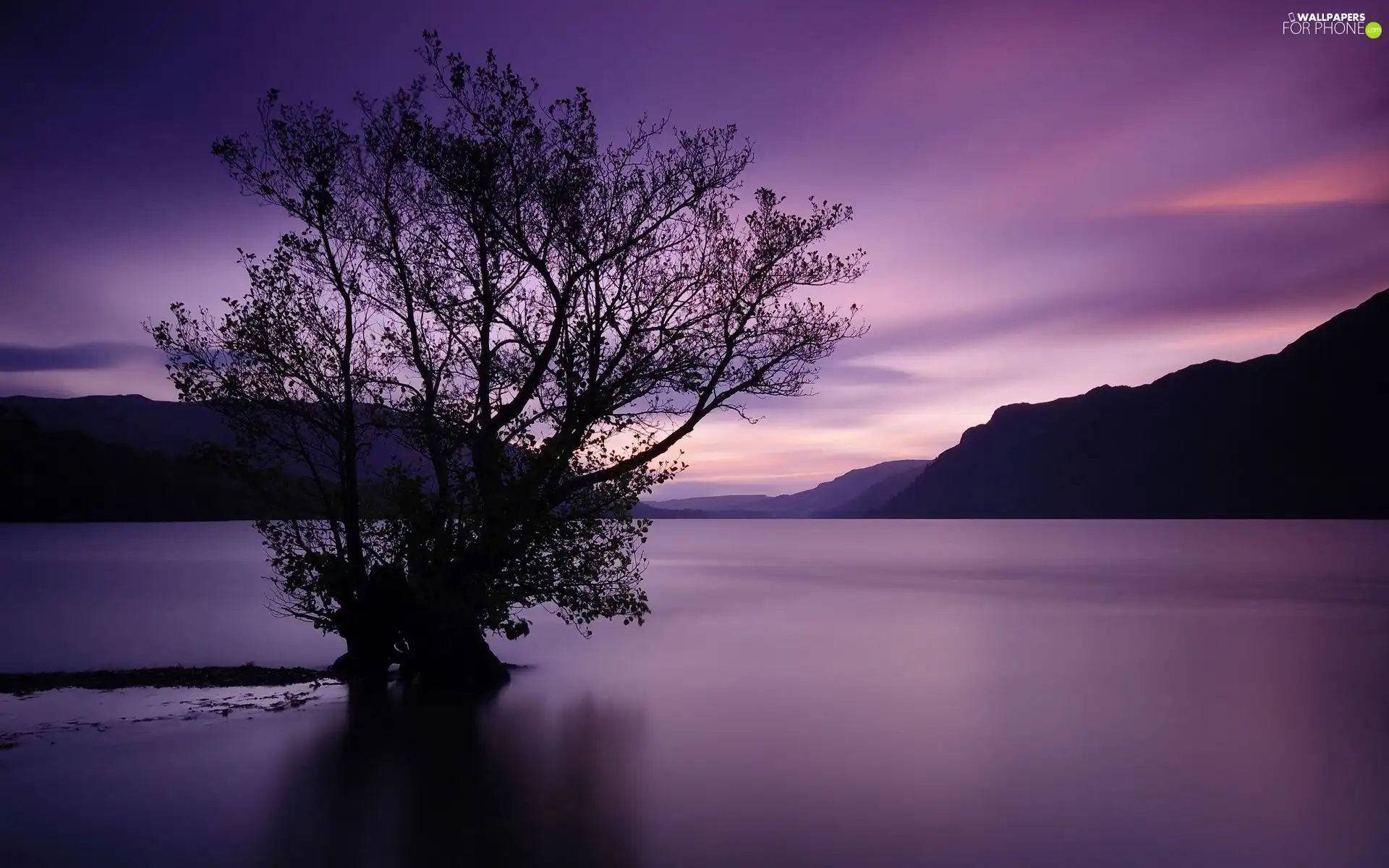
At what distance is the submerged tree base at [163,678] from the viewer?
19.8 m

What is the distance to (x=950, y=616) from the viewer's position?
4369 cm

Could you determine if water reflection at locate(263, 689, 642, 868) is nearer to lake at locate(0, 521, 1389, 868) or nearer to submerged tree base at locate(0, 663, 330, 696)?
lake at locate(0, 521, 1389, 868)

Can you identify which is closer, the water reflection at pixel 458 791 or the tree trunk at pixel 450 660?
Result: the water reflection at pixel 458 791

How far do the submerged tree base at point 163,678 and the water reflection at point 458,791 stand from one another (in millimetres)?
3433

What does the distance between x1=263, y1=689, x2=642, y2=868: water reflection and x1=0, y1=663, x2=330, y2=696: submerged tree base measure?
3.43m

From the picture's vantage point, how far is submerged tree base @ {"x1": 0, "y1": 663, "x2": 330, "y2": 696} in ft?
65.0

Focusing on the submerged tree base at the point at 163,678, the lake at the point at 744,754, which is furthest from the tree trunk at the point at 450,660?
the submerged tree base at the point at 163,678

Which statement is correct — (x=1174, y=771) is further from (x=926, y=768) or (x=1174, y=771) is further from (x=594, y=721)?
(x=594, y=721)

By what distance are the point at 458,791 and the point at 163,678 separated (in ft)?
38.1

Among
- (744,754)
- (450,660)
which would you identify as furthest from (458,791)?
(450,660)

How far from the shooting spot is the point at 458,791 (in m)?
13.4

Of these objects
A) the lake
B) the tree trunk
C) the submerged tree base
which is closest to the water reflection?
the lake

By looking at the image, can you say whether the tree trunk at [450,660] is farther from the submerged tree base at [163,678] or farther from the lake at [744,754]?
the submerged tree base at [163,678]

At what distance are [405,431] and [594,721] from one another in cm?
723
